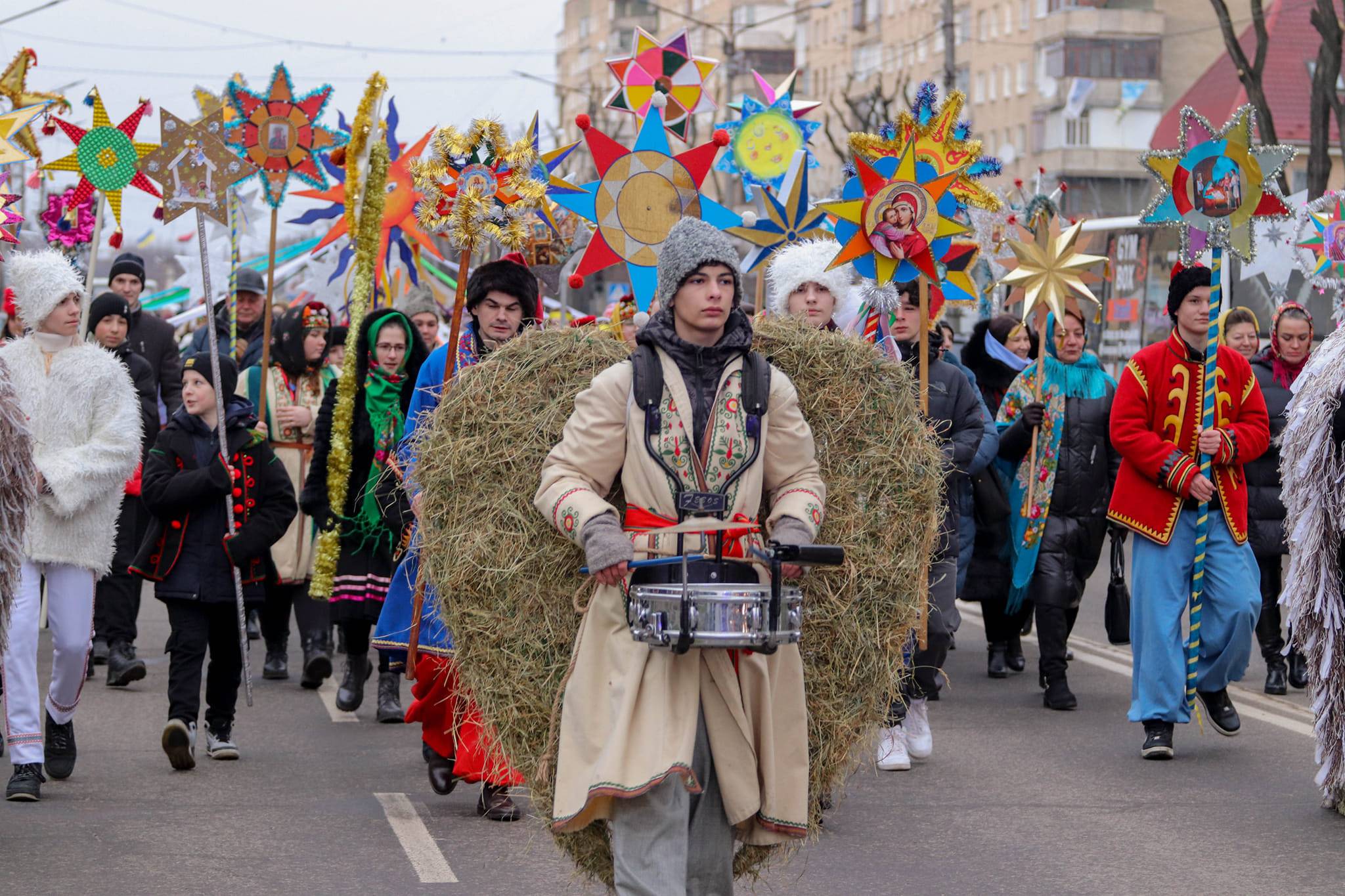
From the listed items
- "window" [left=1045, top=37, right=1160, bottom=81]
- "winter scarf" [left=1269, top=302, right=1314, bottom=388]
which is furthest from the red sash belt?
"window" [left=1045, top=37, right=1160, bottom=81]

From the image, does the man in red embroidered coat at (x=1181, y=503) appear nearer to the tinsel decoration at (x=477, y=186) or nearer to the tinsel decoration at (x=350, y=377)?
the tinsel decoration at (x=477, y=186)

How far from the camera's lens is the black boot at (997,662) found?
11.1 meters

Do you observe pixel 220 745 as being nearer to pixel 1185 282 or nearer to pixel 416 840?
pixel 416 840

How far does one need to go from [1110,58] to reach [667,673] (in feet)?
200

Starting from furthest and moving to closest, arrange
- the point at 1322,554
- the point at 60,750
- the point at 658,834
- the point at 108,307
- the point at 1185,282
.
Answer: the point at 108,307 → the point at 1185,282 → the point at 60,750 → the point at 1322,554 → the point at 658,834

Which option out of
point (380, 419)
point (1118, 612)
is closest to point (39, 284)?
point (380, 419)

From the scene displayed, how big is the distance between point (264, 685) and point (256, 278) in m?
3.89

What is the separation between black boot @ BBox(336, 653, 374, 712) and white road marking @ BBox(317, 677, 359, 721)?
0.15 feet

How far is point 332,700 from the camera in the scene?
10008 millimetres

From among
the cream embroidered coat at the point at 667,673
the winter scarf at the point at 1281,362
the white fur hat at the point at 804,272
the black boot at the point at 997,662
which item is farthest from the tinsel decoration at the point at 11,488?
the winter scarf at the point at 1281,362

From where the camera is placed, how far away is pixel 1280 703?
998 centimetres

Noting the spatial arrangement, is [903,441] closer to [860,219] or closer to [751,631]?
[751,631]

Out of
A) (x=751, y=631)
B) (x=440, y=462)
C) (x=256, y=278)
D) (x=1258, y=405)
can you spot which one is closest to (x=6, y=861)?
(x=440, y=462)

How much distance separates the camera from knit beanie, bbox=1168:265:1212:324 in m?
8.59
